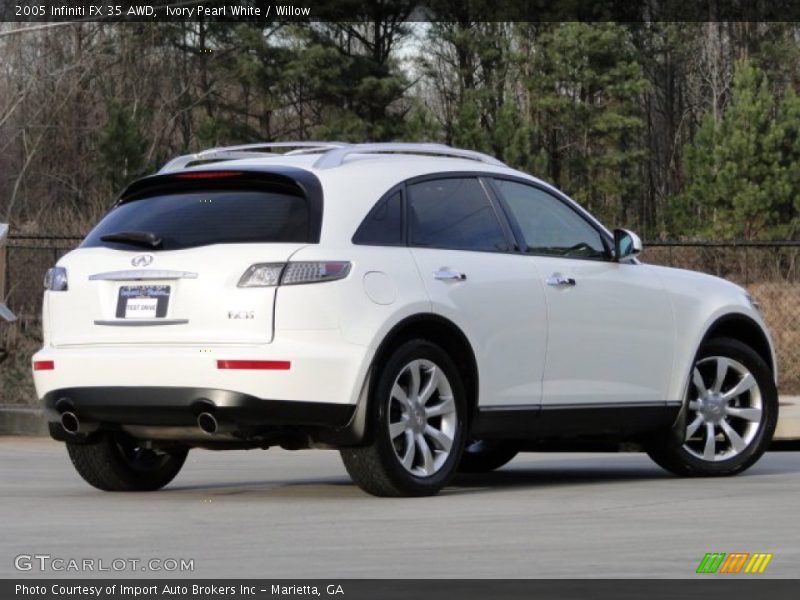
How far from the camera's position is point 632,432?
11.4 m

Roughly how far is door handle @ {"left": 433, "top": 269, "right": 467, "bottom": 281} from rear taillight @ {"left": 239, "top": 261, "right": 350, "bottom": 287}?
67 cm

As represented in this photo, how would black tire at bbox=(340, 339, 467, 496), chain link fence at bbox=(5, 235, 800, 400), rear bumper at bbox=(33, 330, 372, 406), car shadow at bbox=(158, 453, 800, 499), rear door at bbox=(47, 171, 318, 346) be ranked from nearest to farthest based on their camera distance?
1. rear bumper at bbox=(33, 330, 372, 406)
2. rear door at bbox=(47, 171, 318, 346)
3. black tire at bbox=(340, 339, 467, 496)
4. car shadow at bbox=(158, 453, 800, 499)
5. chain link fence at bbox=(5, 235, 800, 400)

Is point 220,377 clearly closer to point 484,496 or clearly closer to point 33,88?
point 484,496

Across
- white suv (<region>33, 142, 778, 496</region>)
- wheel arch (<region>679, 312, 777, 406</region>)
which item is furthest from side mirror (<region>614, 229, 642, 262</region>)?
wheel arch (<region>679, 312, 777, 406</region>)

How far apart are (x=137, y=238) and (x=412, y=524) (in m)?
2.29

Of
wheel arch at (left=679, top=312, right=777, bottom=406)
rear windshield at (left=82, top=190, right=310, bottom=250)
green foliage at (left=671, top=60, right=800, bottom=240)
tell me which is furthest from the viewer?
green foliage at (left=671, top=60, right=800, bottom=240)

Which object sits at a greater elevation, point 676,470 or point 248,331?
point 248,331

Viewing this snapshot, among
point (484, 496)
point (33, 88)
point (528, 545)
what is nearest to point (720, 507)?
point (484, 496)

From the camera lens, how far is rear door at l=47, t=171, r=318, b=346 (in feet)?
31.3

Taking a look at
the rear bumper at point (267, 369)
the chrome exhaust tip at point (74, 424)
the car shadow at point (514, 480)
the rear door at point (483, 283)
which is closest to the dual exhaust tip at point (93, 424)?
the chrome exhaust tip at point (74, 424)

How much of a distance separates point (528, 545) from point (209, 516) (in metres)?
2.00

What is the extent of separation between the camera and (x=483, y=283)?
406 inches

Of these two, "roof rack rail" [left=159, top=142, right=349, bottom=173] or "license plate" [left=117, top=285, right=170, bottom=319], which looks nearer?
"license plate" [left=117, top=285, right=170, bottom=319]

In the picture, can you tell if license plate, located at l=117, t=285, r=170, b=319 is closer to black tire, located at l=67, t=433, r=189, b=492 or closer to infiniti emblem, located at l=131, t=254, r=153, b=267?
infiniti emblem, located at l=131, t=254, r=153, b=267
